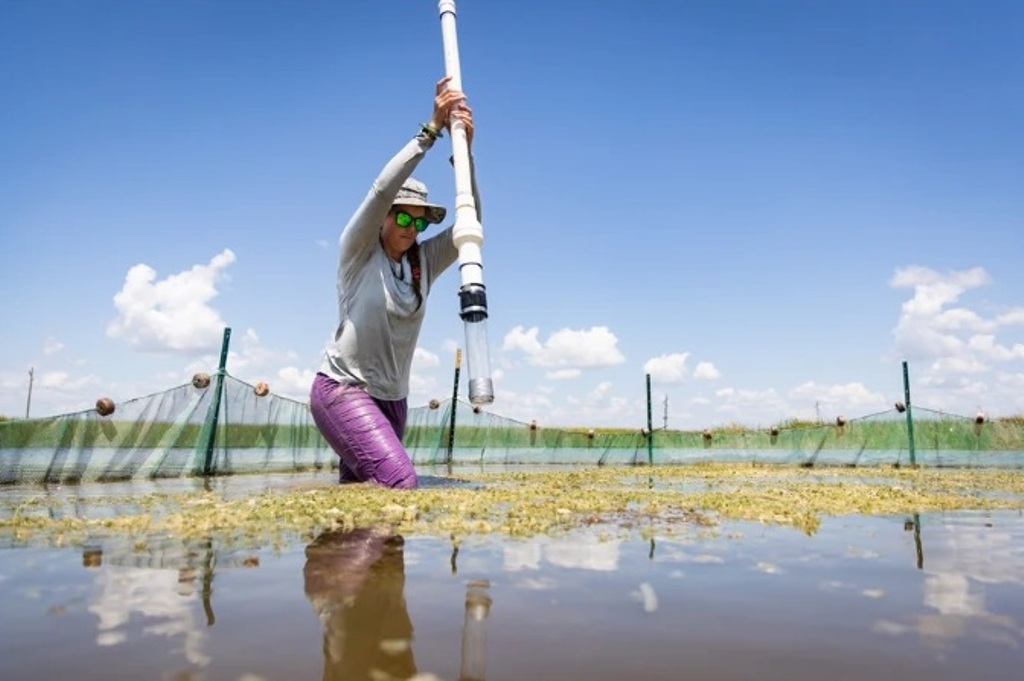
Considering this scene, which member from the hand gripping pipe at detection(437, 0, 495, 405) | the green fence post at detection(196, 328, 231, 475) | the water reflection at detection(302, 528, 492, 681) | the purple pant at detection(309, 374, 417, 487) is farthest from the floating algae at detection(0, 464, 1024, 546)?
the green fence post at detection(196, 328, 231, 475)

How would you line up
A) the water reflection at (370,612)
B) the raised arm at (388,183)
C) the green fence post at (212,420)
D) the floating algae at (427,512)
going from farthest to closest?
the green fence post at (212,420)
the raised arm at (388,183)
the floating algae at (427,512)
the water reflection at (370,612)

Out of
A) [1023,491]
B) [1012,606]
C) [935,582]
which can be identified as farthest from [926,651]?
[1023,491]

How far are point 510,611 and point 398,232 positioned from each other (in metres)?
4.79

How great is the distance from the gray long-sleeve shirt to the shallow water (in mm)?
3030

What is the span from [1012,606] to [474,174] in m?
5.07

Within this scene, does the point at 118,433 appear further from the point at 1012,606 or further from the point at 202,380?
the point at 1012,606

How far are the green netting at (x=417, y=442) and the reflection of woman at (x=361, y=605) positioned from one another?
6598 millimetres

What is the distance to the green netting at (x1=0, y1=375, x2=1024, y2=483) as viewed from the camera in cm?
799

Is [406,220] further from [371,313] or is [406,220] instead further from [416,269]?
[371,313]

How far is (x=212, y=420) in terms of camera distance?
9.70 m

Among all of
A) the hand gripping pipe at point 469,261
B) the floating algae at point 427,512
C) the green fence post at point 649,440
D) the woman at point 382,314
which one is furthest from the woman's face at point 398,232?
the green fence post at point 649,440

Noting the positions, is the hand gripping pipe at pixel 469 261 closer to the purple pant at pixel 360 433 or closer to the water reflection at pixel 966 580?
the purple pant at pixel 360 433

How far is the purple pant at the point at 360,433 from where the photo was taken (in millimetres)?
5574

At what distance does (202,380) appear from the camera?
9.51 meters
